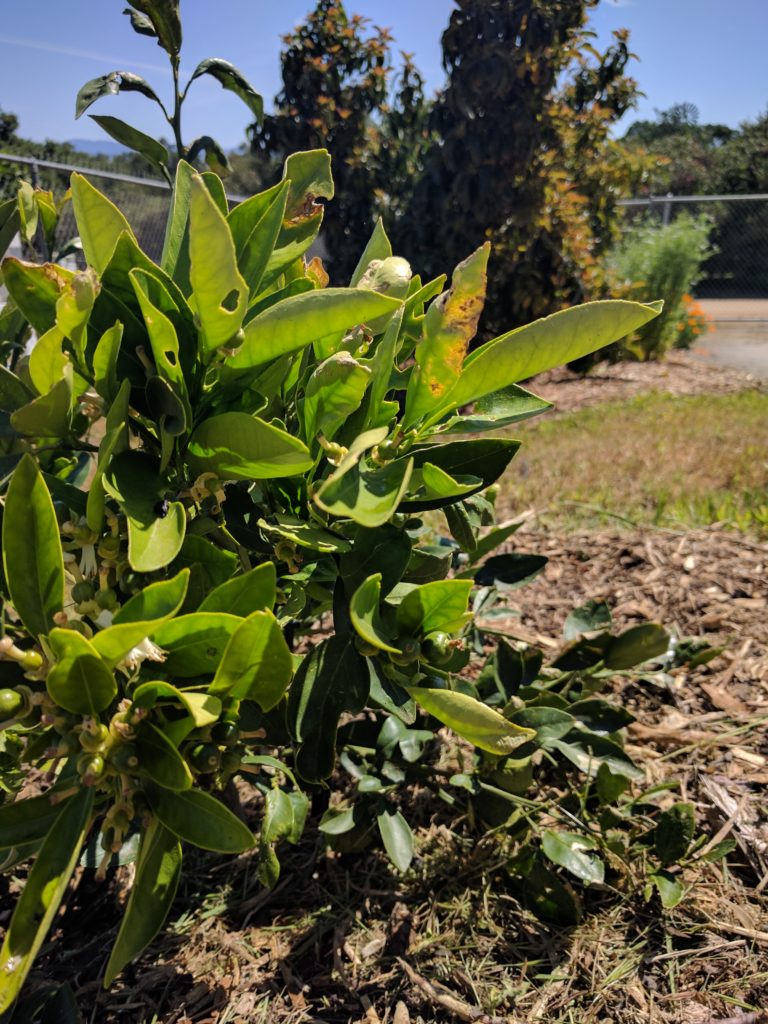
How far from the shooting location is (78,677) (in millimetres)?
767

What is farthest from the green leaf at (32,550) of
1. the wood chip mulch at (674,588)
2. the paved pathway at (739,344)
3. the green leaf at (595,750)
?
the paved pathway at (739,344)

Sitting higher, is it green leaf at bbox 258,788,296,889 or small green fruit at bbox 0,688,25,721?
small green fruit at bbox 0,688,25,721

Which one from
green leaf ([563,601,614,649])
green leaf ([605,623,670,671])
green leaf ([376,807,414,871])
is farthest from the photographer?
green leaf ([563,601,614,649])

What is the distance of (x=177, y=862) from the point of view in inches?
35.0

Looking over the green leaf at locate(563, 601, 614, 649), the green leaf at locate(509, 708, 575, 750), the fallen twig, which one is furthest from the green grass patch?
the fallen twig

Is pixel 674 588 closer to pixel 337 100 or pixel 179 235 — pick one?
pixel 179 235

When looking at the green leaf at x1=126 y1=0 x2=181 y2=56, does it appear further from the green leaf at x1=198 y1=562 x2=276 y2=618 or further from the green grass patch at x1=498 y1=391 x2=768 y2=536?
the green grass patch at x1=498 y1=391 x2=768 y2=536

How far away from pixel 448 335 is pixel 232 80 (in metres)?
0.77

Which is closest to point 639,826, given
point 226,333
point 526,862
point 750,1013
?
point 526,862

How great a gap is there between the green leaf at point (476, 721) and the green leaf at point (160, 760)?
274 millimetres

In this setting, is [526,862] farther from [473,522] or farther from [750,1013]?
[473,522]

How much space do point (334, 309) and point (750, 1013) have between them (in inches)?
48.2

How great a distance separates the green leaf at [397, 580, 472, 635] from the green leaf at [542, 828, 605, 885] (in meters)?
0.67

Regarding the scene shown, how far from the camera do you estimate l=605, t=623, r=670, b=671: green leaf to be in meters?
1.66
